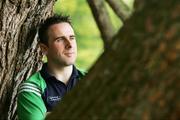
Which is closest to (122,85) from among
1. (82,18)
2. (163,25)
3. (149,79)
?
(149,79)

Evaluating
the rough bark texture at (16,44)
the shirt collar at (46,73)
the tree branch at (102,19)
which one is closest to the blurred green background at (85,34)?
the rough bark texture at (16,44)

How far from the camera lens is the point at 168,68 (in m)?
1.57

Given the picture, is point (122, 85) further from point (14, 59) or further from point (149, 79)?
point (14, 59)

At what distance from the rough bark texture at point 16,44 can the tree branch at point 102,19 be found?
1.41 metres

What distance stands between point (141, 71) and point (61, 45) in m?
2.67

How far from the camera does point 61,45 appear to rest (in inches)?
168

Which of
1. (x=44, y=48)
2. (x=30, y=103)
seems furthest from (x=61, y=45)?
(x=30, y=103)

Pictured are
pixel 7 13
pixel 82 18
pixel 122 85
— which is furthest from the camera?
pixel 82 18

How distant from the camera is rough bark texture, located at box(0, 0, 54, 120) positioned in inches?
163

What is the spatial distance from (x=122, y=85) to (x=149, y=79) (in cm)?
10

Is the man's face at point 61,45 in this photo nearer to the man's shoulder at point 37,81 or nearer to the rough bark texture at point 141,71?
the man's shoulder at point 37,81

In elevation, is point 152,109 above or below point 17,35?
below

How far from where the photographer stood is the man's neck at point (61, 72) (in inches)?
169

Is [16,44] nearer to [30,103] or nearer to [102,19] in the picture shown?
[30,103]
